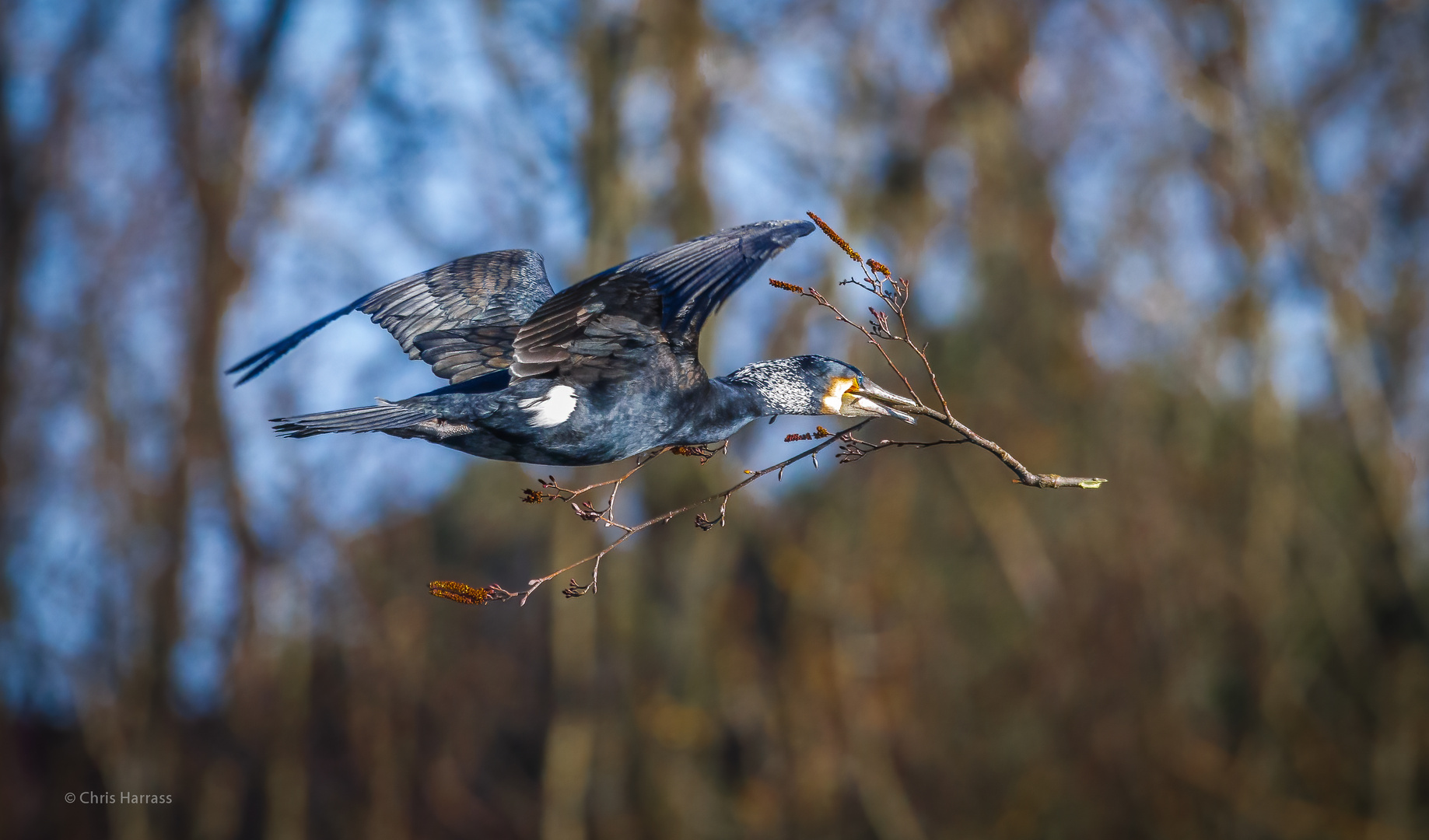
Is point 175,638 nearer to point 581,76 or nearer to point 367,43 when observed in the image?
point 367,43

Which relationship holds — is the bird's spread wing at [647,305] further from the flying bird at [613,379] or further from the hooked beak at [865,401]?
the hooked beak at [865,401]

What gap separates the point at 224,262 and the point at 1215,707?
43.4 ft

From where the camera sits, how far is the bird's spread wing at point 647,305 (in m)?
3.45

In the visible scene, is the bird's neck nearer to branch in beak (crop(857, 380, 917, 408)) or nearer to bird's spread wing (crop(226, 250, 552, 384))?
branch in beak (crop(857, 380, 917, 408))

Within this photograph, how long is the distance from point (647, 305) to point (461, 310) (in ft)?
3.80

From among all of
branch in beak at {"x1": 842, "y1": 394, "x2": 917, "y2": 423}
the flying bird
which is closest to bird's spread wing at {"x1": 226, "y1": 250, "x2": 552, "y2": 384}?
the flying bird

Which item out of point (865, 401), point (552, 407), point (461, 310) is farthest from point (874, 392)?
point (461, 310)

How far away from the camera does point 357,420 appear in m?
3.09

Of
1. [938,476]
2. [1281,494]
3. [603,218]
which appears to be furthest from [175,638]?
[1281,494]

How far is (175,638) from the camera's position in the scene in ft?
37.3

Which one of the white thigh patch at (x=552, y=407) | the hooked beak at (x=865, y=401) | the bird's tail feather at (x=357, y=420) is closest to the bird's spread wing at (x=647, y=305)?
the white thigh patch at (x=552, y=407)

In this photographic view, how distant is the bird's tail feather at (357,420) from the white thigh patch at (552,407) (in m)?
0.30

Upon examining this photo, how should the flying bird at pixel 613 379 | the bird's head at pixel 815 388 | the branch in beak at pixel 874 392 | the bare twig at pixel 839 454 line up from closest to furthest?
the bare twig at pixel 839 454, the flying bird at pixel 613 379, the bird's head at pixel 815 388, the branch in beak at pixel 874 392

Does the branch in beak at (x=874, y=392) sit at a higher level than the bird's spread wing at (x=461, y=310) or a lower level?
lower
